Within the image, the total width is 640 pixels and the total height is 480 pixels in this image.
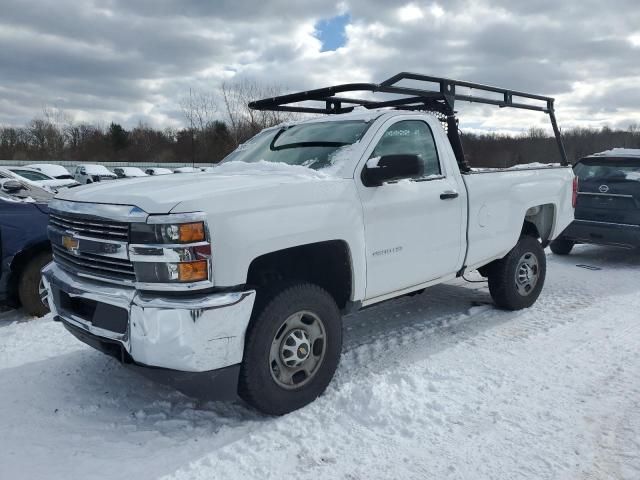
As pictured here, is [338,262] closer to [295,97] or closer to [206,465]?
[206,465]

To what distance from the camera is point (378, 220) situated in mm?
3592

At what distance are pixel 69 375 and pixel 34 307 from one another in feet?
5.53

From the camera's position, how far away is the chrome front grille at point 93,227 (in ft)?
9.29

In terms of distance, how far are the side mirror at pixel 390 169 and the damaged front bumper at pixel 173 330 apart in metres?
1.22

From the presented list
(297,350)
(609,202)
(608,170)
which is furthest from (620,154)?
(297,350)

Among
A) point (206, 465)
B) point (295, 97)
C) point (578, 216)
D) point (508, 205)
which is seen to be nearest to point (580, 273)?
point (578, 216)

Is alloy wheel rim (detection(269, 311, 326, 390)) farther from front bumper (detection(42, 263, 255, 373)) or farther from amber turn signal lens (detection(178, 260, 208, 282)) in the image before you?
amber turn signal lens (detection(178, 260, 208, 282))

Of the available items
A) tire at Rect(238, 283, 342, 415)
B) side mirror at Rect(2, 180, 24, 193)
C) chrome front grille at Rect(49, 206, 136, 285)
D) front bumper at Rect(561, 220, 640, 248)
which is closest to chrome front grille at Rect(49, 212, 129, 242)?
chrome front grille at Rect(49, 206, 136, 285)

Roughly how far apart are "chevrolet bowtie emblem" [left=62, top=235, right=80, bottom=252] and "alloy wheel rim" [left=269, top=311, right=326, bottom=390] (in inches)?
52.9

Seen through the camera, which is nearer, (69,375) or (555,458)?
(555,458)

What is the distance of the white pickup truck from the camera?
8.92 ft

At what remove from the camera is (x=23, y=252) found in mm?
5059

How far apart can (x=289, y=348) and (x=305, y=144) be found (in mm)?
1677

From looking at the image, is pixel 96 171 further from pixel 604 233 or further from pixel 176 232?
pixel 176 232
